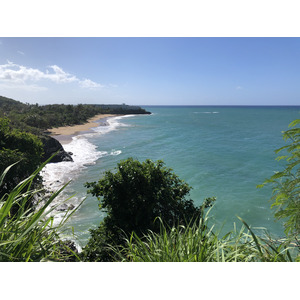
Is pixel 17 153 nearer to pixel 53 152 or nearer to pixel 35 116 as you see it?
pixel 53 152

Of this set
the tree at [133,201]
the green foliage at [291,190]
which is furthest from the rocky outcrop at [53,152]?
the green foliage at [291,190]

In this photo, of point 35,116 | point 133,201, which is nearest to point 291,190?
point 133,201

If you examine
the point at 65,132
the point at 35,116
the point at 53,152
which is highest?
the point at 35,116

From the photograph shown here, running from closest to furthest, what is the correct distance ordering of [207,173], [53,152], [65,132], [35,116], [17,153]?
1. [17,153]
2. [207,173]
3. [53,152]
4. [35,116]
5. [65,132]

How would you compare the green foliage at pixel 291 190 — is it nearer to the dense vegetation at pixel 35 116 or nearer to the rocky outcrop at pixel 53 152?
the rocky outcrop at pixel 53 152

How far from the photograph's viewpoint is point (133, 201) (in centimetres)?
358

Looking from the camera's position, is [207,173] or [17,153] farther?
[207,173]

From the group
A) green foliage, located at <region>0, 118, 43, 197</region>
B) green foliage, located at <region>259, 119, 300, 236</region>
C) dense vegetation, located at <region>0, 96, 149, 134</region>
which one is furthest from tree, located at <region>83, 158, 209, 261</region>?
dense vegetation, located at <region>0, 96, 149, 134</region>

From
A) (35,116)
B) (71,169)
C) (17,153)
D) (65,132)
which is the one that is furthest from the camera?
(65,132)

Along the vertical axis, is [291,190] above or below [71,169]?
above
